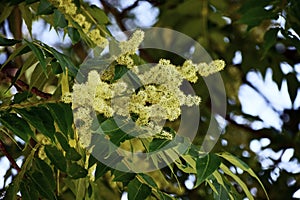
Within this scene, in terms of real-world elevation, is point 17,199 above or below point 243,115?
above

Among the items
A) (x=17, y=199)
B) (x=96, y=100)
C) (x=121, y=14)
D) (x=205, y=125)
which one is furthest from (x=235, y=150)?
(x=96, y=100)

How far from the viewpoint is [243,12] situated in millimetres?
1021

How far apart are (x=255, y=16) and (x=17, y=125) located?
42 centimetres

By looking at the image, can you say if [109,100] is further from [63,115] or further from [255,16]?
[255,16]

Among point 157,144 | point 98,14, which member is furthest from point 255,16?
point 157,144

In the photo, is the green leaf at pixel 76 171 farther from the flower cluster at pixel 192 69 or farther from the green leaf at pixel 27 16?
the green leaf at pixel 27 16

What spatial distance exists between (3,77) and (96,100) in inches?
16.7

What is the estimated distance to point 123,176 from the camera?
752mm

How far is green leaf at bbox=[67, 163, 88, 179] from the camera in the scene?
A: 2.56 feet

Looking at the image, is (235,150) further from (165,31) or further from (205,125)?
(165,31)

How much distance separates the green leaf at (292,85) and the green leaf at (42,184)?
0.60 meters

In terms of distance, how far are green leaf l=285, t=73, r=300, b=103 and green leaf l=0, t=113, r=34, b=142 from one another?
0.65 meters

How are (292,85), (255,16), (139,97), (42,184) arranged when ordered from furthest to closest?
1. (292,85)
2. (255,16)
3. (42,184)
4. (139,97)

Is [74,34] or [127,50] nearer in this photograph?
[127,50]
